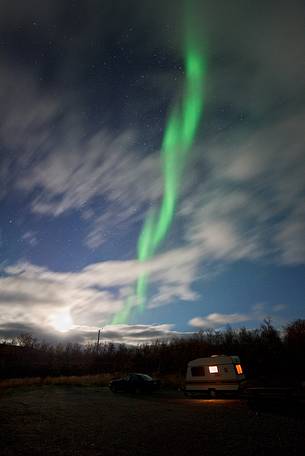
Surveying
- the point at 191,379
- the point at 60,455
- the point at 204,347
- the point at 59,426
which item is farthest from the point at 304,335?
the point at 60,455

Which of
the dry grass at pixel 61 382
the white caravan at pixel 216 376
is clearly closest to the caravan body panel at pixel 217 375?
the white caravan at pixel 216 376

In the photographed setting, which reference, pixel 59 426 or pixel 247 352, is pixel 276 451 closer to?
pixel 59 426

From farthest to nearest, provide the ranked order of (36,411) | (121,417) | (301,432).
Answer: (36,411)
(121,417)
(301,432)

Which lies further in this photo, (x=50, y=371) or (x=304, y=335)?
(x=50, y=371)

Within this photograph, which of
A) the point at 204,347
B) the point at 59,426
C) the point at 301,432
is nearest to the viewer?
the point at 301,432

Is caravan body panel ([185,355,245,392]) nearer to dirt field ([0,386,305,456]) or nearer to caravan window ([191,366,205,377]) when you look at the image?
caravan window ([191,366,205,377])

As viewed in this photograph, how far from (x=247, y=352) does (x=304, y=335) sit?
8.02 metres

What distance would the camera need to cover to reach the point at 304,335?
4306 cm

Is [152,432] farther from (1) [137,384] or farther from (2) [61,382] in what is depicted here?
(2) [61,382]

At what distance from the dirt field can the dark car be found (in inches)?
386

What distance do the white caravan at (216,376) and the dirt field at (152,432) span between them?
4.16 m

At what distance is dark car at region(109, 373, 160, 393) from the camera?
23.4m

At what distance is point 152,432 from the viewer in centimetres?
957

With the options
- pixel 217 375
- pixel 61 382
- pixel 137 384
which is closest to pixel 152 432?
pixel 217 375
